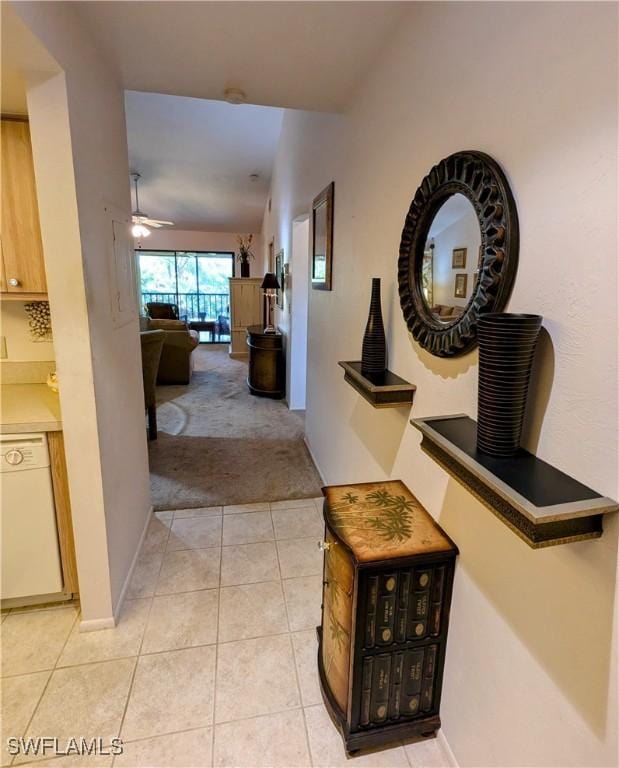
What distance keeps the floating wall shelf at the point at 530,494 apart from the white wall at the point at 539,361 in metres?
0.03

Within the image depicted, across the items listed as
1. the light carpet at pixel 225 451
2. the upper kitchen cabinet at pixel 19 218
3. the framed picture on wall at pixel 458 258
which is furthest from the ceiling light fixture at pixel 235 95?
the light carpet at pixel 225 451

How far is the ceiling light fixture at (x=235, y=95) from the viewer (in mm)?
2107

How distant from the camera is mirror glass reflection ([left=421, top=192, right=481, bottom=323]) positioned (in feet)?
3.61

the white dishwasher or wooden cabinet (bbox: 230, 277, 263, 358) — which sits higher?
wooden cabinet (bbox: 230, 277, 263, 358)

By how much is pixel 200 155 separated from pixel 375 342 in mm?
5124

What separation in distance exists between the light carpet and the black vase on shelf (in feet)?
6.90

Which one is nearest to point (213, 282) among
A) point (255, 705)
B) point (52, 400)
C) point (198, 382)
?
point (198, 382)

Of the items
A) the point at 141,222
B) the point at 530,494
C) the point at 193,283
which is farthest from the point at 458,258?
the point at 193,283

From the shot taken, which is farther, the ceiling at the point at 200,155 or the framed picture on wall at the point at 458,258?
the ceiling at the point at 200,155

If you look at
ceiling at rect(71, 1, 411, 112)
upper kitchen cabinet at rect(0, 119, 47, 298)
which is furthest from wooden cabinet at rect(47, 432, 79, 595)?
ceiling at rect(71, 1, 411, 112)

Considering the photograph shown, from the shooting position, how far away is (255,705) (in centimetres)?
147

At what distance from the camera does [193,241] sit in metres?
9.20

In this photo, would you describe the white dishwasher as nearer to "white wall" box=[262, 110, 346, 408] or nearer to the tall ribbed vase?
the tall ribbed vase

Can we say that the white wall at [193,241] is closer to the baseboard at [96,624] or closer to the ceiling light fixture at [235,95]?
the ceiling light fixture at [235,95]
